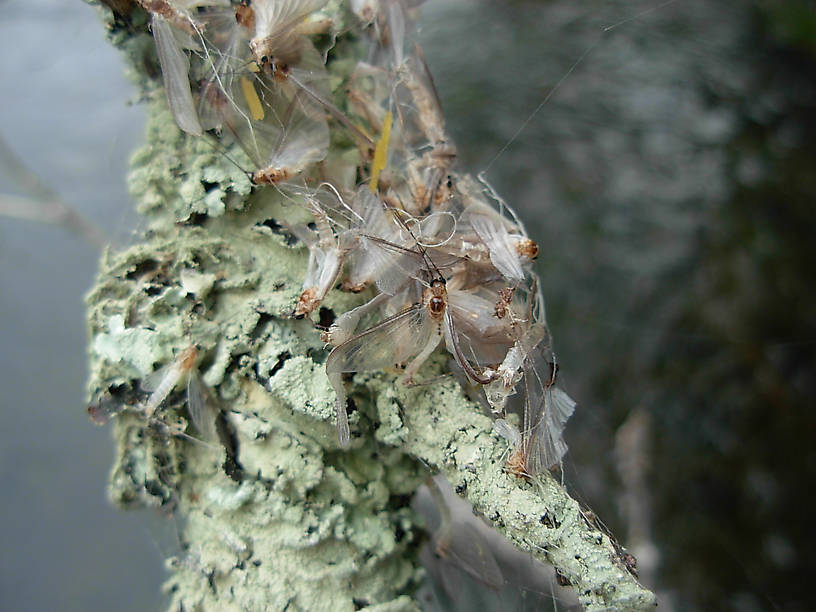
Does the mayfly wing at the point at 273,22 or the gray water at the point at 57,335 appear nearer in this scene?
the mayfly wing at the point at 273,22

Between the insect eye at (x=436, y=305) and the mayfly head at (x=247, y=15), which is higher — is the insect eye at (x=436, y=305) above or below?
below

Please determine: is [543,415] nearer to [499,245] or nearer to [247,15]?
[499,245]

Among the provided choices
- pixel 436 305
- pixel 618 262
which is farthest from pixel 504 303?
pixel 618 262

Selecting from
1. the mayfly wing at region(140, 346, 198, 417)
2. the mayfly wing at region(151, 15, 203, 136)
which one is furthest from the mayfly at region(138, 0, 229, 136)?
the mayfly wing at region(140, 346, 198, 417)

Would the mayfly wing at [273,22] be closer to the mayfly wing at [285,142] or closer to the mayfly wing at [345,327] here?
the mayfly wing at [285,142]

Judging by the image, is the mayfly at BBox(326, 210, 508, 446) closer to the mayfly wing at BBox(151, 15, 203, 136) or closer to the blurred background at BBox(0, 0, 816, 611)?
the mayfly wing at BBox(151, 15, 203, 136)

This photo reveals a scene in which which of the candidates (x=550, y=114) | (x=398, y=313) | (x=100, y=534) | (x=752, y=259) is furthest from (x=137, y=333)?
(x=752, y=259)

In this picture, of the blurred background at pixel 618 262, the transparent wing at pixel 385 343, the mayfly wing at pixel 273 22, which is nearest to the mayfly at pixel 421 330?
the transparent wing at pixel 385 343

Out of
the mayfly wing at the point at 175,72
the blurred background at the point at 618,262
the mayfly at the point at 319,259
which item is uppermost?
the mayfly wing at the point at 175,72
